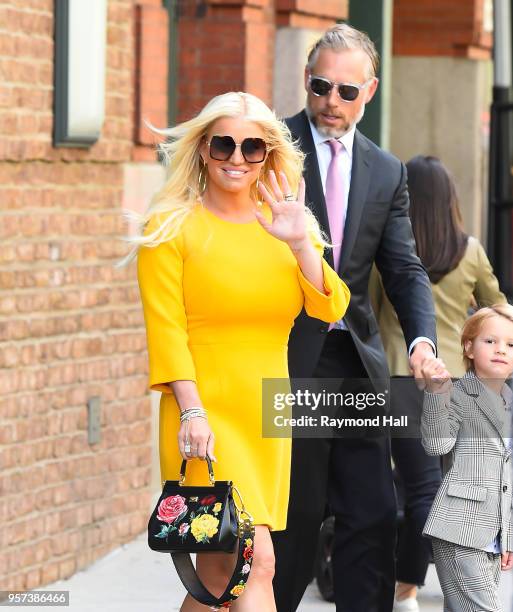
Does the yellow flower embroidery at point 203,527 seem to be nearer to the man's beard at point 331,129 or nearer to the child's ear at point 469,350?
the child's ear at point 469,350

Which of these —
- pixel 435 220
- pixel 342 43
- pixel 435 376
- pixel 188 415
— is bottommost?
pixel 188 415

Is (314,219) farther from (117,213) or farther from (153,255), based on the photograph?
(117,213)

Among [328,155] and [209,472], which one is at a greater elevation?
[328,155]

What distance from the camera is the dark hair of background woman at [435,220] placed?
715 cm

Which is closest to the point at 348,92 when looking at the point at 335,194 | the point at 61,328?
the point at 335,194

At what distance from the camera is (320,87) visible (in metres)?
5.76

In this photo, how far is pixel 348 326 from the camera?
5785 mm

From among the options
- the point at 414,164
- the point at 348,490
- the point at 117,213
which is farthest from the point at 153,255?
the point at 117,213

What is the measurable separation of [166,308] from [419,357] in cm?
96

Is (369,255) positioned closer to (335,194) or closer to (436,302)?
(335,194)

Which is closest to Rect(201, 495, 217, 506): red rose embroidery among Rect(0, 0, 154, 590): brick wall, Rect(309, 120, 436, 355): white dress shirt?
Rect(309, 120, 436, 355): white dress shirt

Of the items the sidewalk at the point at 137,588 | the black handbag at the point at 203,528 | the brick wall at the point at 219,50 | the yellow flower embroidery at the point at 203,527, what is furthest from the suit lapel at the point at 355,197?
the brick wall at the point at 219,50

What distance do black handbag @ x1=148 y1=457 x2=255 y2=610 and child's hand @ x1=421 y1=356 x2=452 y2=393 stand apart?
808mm

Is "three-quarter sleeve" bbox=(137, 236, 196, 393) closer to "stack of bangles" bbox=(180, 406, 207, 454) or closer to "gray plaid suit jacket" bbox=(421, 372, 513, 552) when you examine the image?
"stack of bangles" bbox=(180, 406, 207, 454)
